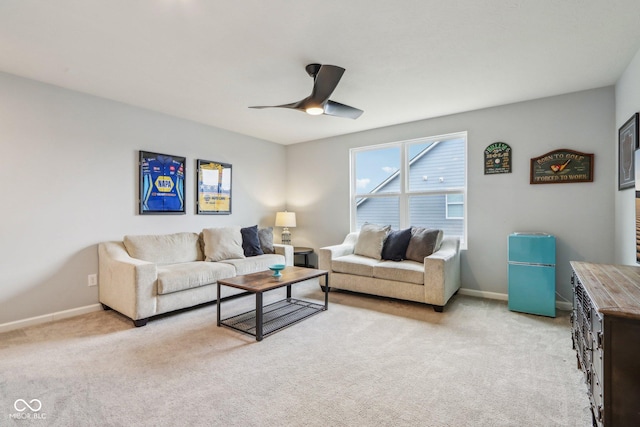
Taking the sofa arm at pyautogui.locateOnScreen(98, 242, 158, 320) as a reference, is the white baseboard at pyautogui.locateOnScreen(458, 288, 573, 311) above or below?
below

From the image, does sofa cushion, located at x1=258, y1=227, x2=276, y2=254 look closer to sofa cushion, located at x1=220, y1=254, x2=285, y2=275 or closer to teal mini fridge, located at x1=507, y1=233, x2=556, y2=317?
sofa cushion, located at x1=220, y1=254, x2=285, y2=275

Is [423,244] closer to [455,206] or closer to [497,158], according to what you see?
[455,206]

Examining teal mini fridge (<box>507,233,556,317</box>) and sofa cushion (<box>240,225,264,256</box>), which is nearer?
teal mini fridge (<box>507,233,556,317</box>)

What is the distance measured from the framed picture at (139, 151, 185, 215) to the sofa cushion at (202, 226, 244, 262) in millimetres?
527

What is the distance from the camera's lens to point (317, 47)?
2.44 m

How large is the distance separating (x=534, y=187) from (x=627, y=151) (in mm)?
962

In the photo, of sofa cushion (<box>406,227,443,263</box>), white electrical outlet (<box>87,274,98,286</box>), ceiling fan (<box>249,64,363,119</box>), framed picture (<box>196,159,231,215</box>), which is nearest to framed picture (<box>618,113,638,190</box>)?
sofa cushion (<box>406,227,443,263</box>)

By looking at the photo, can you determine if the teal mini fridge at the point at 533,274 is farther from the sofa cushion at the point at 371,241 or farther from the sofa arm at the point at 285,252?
the sofa arm at the point at 285,252

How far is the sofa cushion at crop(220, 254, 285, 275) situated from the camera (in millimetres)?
3861

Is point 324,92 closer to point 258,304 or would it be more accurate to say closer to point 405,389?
point 258,304

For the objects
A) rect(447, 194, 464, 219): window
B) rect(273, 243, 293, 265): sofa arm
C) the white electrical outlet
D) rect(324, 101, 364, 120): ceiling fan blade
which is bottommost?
the white electrical outlet

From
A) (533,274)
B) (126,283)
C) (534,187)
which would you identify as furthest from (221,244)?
(534,187)

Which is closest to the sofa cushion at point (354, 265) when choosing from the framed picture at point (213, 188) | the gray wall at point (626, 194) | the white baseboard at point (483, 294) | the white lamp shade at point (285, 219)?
the white baseboard at point (483, 294)

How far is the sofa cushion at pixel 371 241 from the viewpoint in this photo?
4.17m
